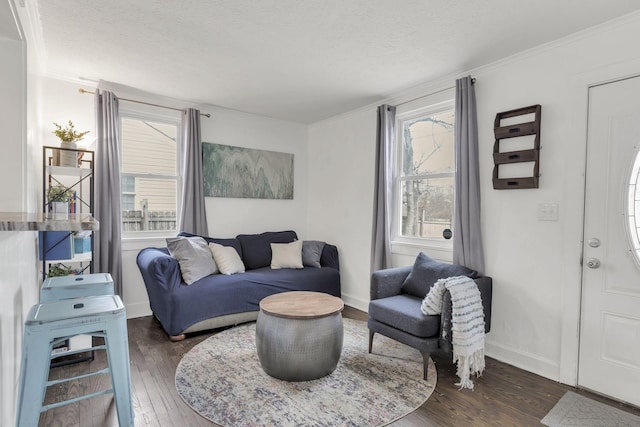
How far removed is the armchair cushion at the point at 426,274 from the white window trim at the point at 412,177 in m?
0.35

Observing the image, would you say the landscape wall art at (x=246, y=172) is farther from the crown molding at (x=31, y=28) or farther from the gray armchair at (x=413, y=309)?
the gray armchair at (x=413, y=309)

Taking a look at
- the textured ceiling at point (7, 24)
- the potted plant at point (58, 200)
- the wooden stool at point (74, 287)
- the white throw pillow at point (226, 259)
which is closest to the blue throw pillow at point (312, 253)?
the white throw pillow at point (226, 259)

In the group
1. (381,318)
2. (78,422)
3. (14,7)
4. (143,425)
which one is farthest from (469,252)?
(14,7)

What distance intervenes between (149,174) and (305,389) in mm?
2924

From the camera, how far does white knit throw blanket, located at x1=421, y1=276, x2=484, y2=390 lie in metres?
2.37

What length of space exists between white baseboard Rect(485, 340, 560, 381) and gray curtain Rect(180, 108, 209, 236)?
3.15 metres

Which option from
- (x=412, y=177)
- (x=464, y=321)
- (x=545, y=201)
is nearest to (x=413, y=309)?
(x=464, y=321)

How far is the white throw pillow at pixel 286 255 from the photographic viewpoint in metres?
4.10

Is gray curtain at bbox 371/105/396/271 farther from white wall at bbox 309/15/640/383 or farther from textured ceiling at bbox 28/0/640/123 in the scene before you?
white wall at bbox 309/15/640/383

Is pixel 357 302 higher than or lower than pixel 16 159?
lower

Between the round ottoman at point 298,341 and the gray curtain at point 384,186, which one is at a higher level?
the gray curtain at point 384,186

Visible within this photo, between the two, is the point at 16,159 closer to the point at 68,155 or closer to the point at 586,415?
→ the point at 68,155

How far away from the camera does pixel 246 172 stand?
A: 453 centimetres

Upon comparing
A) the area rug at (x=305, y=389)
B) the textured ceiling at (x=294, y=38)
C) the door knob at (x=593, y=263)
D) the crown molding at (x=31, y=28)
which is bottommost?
the area rug at (x=305, y=389)
